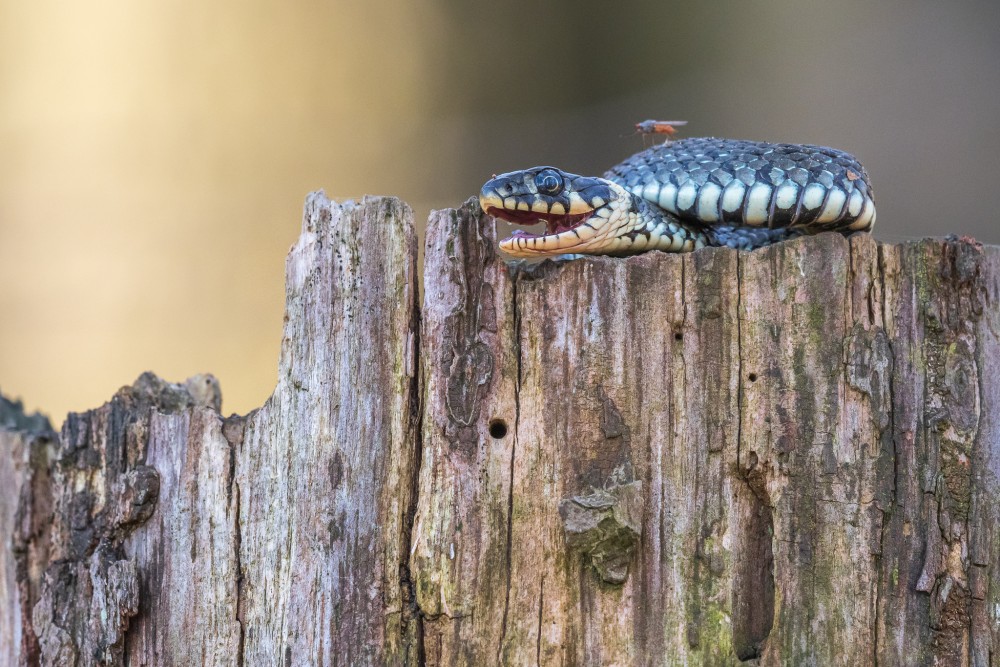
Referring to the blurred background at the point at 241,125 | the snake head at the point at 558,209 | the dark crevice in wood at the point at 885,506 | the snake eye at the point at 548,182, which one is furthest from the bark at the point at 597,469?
the blurred background at the point at 241,125

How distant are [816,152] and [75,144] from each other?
281 inches

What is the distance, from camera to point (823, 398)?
2223 millimetres

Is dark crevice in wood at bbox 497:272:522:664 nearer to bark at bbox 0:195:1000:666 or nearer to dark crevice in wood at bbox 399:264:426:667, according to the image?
bark at bbox 0:195:1000:666

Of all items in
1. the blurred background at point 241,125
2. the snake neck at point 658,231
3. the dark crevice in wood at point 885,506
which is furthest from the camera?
the blurred background at point 241,125

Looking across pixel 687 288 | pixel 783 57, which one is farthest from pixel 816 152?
pixel 783 57

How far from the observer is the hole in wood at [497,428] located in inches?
88.8

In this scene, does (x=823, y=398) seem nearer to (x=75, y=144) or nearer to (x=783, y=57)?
(x=783, y=57)

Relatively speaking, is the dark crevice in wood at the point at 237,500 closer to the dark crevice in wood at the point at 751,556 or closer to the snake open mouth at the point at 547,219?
the snake open mouth at the point at 547,219

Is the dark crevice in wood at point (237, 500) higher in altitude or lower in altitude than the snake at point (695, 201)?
lower

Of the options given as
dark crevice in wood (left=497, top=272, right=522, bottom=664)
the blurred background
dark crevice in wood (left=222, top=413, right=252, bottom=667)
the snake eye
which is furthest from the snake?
the blurred background

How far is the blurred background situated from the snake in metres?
4.20

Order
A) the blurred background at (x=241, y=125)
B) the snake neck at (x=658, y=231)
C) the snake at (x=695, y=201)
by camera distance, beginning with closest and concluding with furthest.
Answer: the snake at (x=695, y=201) → the snake neck at (x=658, y=231) → the blurred background at (x=241, y=125)

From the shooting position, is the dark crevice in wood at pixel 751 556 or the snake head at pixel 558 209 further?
the snake head at pixel 558 209

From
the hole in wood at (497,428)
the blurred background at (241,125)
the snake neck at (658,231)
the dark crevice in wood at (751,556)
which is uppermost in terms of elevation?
the blurred background at (241,125)
